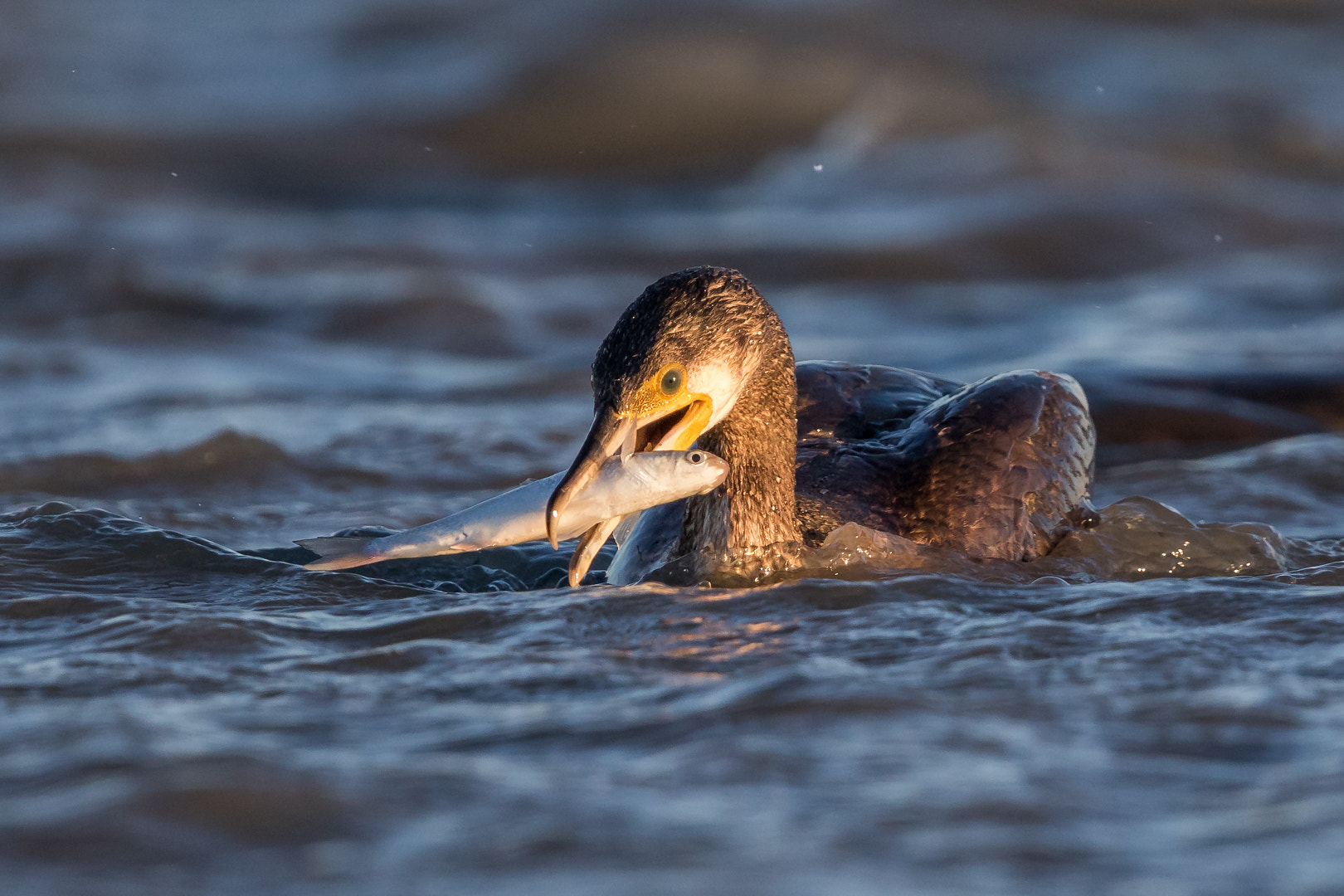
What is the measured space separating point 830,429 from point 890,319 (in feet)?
14.6

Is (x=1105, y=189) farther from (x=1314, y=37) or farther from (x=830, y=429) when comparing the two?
(x=830, y=429)

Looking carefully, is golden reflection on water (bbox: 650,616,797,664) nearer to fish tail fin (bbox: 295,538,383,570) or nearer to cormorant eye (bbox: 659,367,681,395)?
cormorant eye (bbox: 659,367,681,395)

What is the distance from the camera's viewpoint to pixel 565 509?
4.29m

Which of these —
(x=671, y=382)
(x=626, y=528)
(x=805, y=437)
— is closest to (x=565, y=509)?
(x=671, y=382)

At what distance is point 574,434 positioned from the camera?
767cm

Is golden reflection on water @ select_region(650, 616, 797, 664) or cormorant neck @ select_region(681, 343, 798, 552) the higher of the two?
cormorant neck @ select_region(681, 343, 798, 552)

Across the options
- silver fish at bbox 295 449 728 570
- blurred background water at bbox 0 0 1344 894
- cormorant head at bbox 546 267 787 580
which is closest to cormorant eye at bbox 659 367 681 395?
cormorant head at bbox 546 267 787 580

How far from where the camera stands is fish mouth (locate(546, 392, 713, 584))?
4.27m

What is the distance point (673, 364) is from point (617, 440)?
248 mm

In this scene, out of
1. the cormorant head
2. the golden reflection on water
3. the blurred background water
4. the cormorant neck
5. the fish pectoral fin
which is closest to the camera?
the blurred background water

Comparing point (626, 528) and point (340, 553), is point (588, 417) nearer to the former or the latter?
point (626, 528)

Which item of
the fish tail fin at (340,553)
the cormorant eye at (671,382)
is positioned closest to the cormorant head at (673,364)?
the cormorant eye at (671,382)

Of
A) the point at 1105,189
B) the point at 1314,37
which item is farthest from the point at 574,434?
the point at 1314,37

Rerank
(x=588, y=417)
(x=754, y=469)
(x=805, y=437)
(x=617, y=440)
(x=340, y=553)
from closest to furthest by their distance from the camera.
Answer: (x=617, y=440) → (x=340, y=553) → (x=754, y=469) → (x=805, y=437) → (x=588, y=417)
